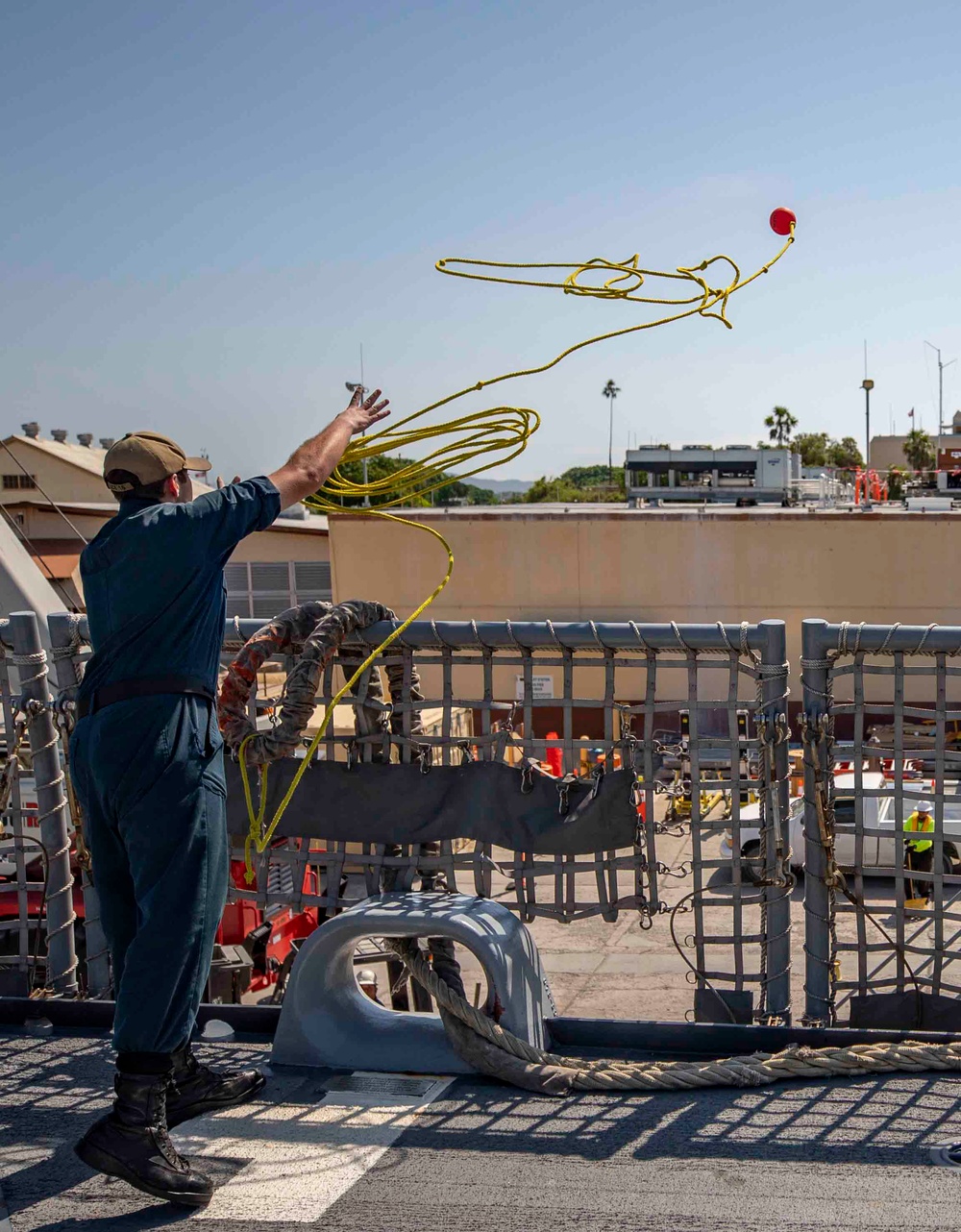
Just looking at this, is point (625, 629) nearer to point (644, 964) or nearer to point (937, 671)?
point (937, 671)

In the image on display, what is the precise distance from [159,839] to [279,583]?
102 feet

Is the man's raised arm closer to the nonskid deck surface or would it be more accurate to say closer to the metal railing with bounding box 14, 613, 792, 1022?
the metal railing with bounding box 14, 613, 792, 1022

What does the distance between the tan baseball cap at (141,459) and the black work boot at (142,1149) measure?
1365mm

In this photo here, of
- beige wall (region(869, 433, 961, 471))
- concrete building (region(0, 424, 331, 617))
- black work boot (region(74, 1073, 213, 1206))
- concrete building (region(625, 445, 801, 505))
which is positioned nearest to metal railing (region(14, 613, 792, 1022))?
black work boot (region(74, 1073, 213, 1206))

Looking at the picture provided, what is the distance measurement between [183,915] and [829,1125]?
5.52 feet

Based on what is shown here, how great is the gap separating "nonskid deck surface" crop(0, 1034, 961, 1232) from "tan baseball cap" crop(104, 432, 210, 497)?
1.63m

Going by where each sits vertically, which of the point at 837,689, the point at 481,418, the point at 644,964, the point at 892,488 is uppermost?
the point at 892,488

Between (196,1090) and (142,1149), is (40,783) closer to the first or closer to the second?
(196,1090)

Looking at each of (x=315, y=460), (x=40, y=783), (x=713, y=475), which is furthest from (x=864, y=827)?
(x=713, y=475)

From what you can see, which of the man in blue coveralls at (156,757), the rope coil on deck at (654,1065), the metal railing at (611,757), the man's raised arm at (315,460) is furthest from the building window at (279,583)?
the man in blue coveralls at (156,757)

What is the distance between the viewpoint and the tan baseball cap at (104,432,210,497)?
271cm

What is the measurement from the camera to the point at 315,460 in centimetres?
278

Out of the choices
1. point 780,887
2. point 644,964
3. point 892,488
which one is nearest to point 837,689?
point 644,964

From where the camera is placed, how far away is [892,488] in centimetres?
6309
